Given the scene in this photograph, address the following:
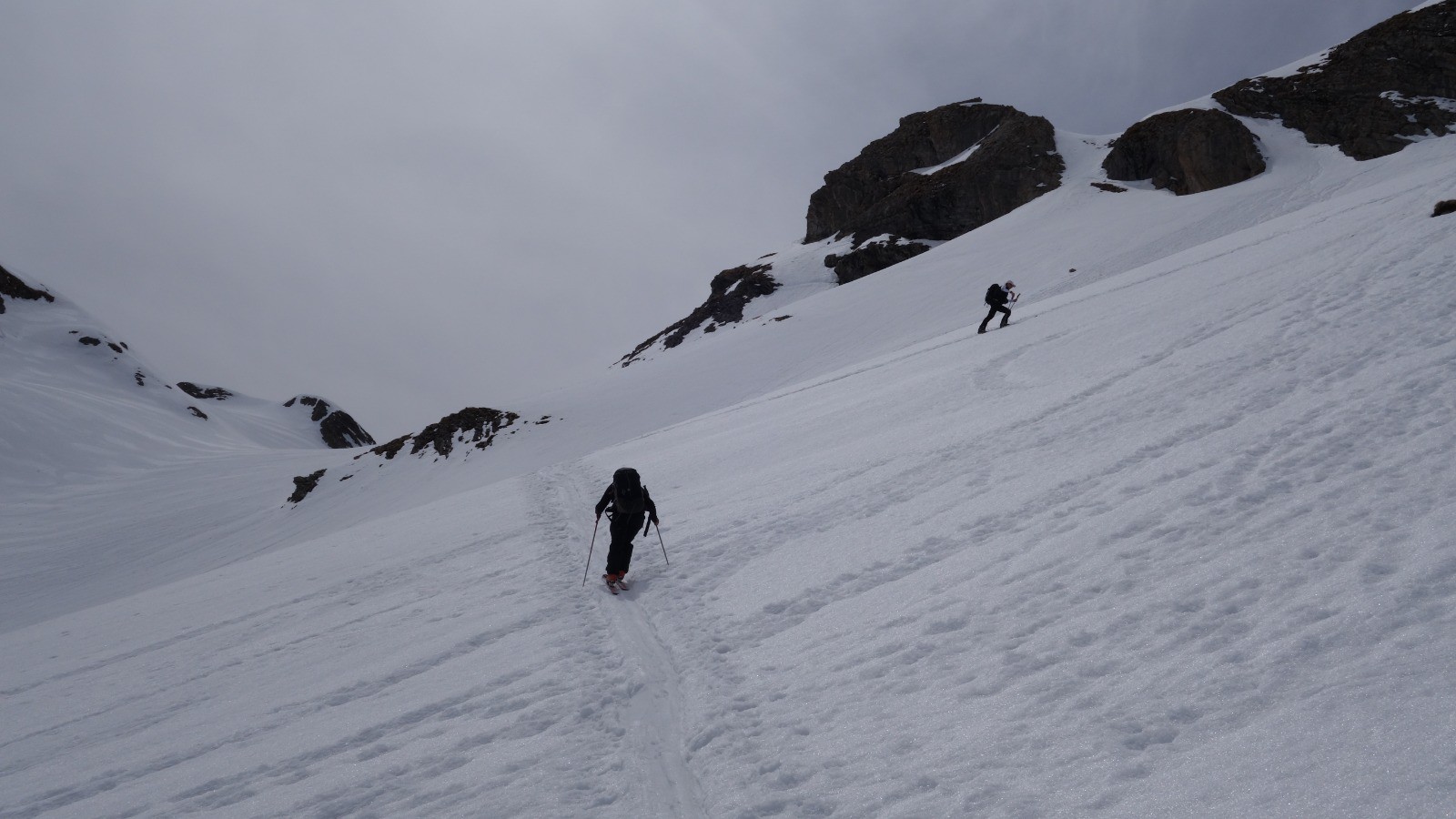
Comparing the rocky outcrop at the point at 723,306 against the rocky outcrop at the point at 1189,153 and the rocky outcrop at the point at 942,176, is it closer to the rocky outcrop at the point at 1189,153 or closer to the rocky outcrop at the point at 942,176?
the rocky outcrop at the point at 942,176

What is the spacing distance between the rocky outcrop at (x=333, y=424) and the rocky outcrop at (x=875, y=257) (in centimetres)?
6367

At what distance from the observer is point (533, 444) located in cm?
3128

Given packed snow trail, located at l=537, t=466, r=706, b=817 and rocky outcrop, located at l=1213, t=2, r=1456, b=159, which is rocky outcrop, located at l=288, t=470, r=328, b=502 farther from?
rocky outcrop, located at l=1213, t=2, r=1456, b=159

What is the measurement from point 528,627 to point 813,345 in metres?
29.8

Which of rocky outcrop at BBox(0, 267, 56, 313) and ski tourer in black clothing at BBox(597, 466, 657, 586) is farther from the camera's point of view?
rocky outcrop at BBox(0, 267, 56, 313)

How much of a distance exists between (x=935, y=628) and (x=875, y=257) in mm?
67962

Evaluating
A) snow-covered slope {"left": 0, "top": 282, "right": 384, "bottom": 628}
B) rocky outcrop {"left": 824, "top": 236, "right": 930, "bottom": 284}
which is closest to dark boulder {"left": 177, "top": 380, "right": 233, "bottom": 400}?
snow-covered slope {"left": 0, "top": 282, "right": 384, "bottom": 628}

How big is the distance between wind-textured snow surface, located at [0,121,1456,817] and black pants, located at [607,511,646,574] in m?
0.45

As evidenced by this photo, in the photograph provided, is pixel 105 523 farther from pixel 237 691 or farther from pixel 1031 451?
pixel 1031 451

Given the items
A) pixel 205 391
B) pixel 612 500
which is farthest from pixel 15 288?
pixel 612 500

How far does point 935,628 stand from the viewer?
225 inches

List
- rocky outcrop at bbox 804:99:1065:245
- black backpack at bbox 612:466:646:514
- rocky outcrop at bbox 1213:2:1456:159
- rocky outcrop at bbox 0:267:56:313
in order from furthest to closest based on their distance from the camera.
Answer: rocky outcrop at bbox 804:99:1065:245, rocky outcrop at bbox 0:267:56:313, rocky outcrop at bbox 1213:2:1456:159, black backpack at bbox 612:466:646:514

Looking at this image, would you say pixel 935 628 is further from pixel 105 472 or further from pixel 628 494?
pixel 105 472

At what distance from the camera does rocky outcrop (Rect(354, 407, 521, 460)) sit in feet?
110
